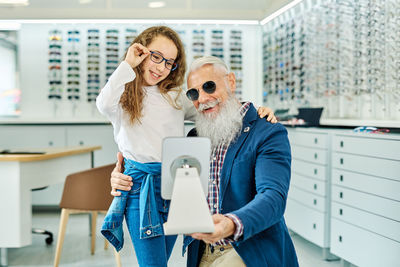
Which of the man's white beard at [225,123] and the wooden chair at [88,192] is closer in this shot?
the man's white beard at [225,123]

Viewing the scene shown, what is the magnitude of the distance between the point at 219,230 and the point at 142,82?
3.23ft

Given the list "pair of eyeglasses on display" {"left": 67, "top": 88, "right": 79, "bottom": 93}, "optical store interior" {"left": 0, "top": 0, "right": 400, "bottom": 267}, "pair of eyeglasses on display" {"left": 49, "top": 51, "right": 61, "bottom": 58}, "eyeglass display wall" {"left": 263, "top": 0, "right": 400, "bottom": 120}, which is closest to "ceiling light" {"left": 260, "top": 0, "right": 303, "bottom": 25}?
"optical store interior" {"left": 0, "top": 0, "right": 400, "bottom": 267}

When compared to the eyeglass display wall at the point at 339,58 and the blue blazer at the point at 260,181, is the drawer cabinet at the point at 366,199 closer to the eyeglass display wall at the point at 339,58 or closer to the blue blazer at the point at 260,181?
the eyeglass display wall at the point at 339,58

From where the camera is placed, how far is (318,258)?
383 centimetres

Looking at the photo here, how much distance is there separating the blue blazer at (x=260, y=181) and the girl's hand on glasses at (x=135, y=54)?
0.51m

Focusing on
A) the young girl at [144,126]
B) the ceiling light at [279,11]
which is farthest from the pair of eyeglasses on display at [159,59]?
the ceiling light at [279,11]

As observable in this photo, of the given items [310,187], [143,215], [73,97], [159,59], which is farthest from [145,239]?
[73,97]

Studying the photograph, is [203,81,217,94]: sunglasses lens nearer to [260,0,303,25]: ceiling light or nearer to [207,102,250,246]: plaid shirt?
[207,102,250,246]: plaid shirt

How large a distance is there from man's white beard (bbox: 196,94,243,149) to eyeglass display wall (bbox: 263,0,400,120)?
238 cm

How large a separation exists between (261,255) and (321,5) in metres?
4.11

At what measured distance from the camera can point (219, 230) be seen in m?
1.04

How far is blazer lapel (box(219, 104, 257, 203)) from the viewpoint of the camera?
154 centimetres

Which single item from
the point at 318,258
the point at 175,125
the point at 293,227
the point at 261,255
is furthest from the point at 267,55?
the point at 261,255

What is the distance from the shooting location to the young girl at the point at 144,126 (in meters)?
1.64
